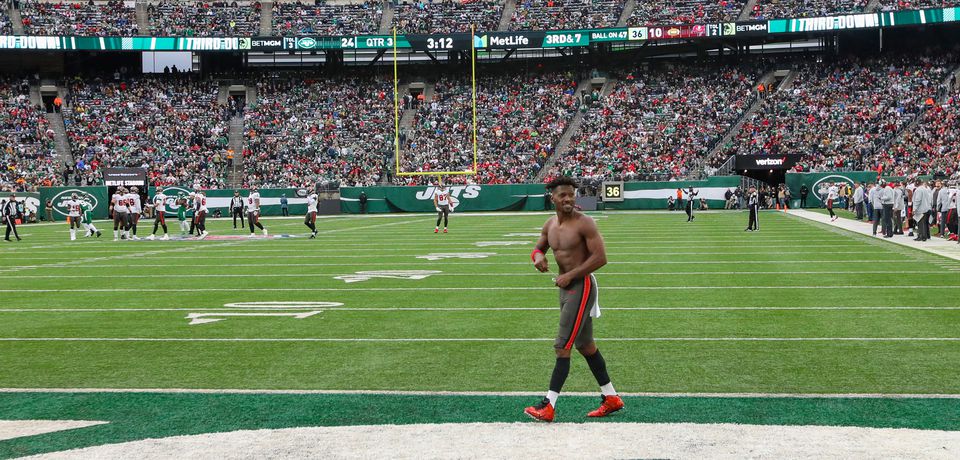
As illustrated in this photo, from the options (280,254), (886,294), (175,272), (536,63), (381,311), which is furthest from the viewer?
(536,63)

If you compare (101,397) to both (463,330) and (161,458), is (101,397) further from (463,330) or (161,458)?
Result: (463,330)

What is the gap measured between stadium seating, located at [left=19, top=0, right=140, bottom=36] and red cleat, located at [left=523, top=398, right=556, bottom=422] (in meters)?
52.9

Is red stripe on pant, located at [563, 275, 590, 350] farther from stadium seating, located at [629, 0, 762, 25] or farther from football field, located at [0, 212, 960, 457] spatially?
Answer: stadium seating, located at [629, 0, 762, 25]

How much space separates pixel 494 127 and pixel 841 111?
17.4m

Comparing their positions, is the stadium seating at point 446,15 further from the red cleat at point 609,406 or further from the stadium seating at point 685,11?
the red cleat at point 609,406

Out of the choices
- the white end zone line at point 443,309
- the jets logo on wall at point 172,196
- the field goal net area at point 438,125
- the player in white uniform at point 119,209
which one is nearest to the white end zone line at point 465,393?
the white end zone line at point 443,309

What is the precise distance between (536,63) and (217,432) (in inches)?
2006

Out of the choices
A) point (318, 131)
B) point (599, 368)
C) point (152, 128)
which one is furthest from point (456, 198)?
point (599, 368)

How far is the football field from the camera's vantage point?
6406 mm

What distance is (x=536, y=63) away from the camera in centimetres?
5538

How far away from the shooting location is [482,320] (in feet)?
34.0

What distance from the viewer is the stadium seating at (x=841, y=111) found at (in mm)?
45188

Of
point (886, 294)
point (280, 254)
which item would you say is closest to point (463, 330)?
→ point (886, 294)

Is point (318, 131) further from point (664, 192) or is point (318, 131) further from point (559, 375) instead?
point (559, 375)
